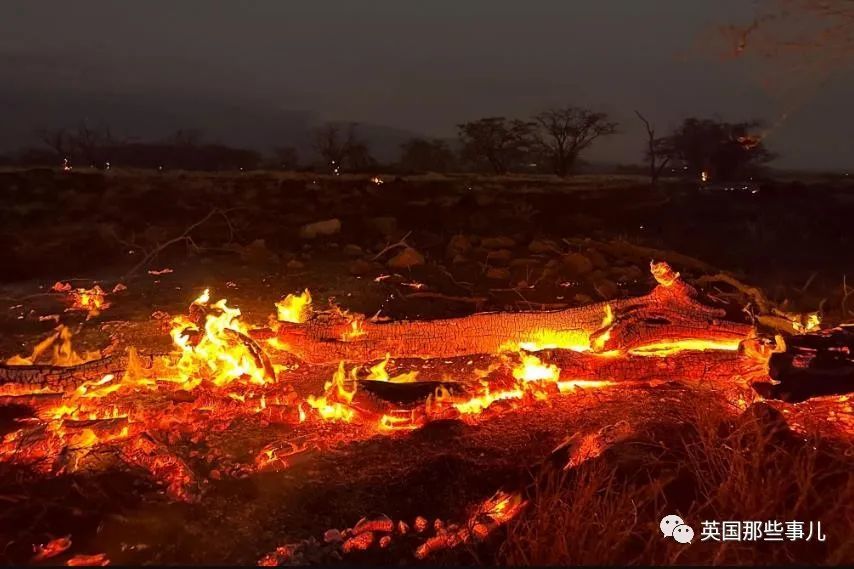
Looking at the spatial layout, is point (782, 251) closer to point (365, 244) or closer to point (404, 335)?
point (365, 244)

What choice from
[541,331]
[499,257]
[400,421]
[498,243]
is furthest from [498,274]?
[400,421]

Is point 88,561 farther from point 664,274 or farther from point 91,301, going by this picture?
point 91,301

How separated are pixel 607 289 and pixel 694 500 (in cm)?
510

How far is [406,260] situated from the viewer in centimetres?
905

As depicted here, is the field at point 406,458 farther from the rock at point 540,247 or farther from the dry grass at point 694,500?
the rock at point 540,247

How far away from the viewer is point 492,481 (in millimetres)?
3352

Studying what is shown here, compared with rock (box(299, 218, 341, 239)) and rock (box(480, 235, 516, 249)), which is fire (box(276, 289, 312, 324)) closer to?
rock (box(480, 235, 516, 249))

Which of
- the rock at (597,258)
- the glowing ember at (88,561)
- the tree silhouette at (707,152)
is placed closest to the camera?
the glowing ember at (88,561)

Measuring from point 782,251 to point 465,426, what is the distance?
9.70m

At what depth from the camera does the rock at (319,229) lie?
A: 11719mm

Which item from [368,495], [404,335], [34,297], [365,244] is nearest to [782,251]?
[365,244]

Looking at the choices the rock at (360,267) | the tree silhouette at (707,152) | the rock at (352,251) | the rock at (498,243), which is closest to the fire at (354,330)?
the rock at (360,267)

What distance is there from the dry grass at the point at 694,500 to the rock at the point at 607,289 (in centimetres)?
423

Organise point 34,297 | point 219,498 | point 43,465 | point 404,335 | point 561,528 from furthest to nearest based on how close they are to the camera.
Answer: point 34,297, point 404,335, point 43,465, point 219,498, point 561,528
